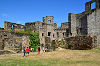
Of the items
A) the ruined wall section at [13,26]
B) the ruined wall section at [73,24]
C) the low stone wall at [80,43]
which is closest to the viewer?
the low stone wall at [80,43]

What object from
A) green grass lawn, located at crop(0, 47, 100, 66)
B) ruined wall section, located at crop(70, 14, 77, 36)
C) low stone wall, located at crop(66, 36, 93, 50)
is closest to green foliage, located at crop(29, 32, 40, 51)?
low stone wall, located at crop(66, 36, 93, 50)

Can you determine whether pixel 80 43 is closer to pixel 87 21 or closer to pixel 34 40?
pixel 34 40

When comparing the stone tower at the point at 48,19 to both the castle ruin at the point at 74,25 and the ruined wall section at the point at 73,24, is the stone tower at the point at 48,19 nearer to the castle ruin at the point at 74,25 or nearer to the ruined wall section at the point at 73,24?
the castle ruin at the point at 74,25

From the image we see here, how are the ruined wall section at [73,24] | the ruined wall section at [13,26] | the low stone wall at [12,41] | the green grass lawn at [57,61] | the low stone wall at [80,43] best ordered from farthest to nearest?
the ruined wall section at [73,24] → the ruined wall section at [13,26] → the low stone wall at [12,41] → the low stone wall at [80,43] → the green grass lawn at [57,61]

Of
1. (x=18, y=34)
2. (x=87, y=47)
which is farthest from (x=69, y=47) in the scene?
(x=18, y=34)

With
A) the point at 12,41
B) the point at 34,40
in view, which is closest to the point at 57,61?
the point at 12,41

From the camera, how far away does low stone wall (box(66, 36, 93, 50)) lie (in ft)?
56.1

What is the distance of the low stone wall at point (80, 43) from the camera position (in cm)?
1709

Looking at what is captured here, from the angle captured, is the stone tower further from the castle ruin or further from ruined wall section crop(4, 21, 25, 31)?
ruined wall section crop(4, 21, 25, 31)

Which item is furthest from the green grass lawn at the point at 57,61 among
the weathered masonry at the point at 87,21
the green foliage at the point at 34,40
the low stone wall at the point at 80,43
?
the weathered masonry at the point at 87,21

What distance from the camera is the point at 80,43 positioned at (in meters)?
17.8

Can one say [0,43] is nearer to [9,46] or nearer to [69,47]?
[9,46]

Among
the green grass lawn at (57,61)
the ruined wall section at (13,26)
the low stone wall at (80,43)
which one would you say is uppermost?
the ruined wall section at (13,26)

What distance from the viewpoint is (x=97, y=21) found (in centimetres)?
2748
